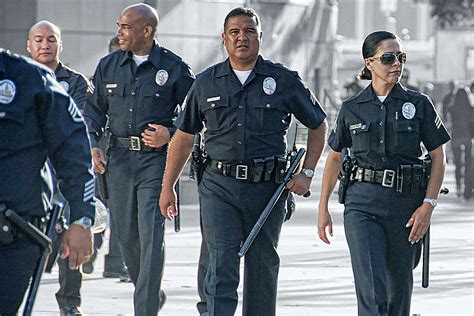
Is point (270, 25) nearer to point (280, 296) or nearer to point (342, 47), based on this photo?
point (280, 296)

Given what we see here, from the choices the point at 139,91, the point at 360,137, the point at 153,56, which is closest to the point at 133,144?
the point at 139,91

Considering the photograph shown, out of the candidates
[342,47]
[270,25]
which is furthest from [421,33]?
[270,25]

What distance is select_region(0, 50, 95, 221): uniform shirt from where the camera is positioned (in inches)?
227

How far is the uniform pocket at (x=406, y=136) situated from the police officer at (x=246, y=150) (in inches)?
23.4

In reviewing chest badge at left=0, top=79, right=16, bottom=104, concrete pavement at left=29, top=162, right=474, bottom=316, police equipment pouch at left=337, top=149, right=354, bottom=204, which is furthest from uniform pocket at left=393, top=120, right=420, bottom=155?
chest badge at left=0, top=79, right=16, bottom=104

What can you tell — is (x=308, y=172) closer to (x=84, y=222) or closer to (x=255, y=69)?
(x=255, y=69)

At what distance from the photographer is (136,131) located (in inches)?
371

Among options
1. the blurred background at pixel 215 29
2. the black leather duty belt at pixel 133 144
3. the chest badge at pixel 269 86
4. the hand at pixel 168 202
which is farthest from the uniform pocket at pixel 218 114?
the blurred background at pixel 215 29

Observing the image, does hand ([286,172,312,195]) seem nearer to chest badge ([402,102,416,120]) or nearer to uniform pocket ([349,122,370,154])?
uniform pocket ([349,122,370,154])

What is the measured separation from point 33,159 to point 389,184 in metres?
2.76

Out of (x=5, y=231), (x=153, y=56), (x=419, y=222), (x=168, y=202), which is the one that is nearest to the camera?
(x=5, y=231)

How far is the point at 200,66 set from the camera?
69.0ft

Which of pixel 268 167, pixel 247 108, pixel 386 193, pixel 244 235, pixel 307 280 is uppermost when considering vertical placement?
pixel 247 108

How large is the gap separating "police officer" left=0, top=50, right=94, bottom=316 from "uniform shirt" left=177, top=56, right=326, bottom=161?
2.35m
